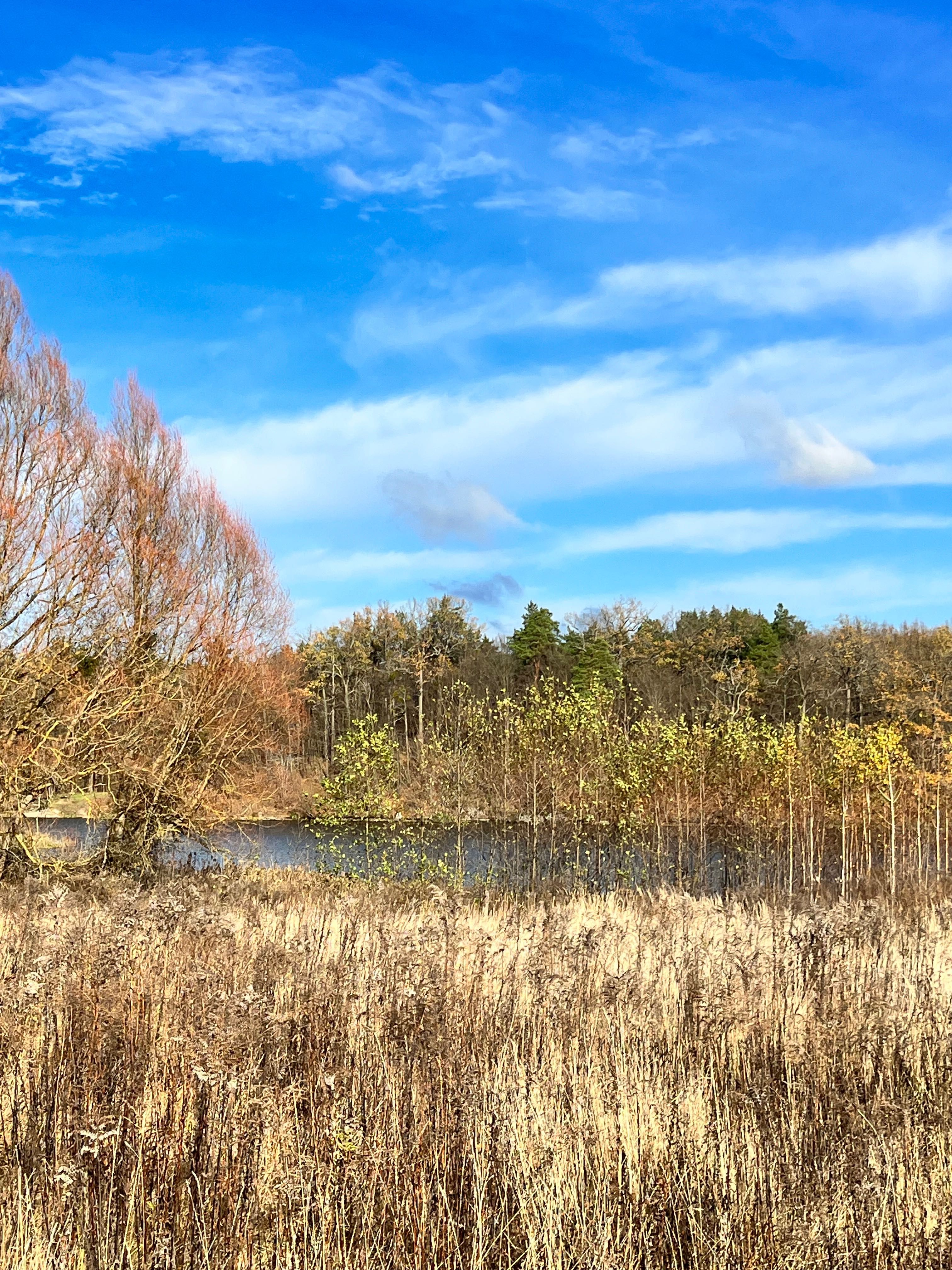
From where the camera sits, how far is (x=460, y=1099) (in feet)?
13.3

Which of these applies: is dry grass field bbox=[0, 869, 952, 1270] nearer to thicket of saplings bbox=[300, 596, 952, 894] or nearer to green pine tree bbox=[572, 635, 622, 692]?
thicket of saplings bbox=[300, 596, 952, 894]

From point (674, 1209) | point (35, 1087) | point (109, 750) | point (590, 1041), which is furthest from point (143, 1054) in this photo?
point (109, 750)

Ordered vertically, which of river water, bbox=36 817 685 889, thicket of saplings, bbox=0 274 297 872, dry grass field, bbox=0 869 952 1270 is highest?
thicket of saplings, bbox=0 274 297 872

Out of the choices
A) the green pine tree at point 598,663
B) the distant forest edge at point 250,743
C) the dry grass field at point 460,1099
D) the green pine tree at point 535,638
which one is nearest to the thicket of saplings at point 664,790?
the distant forest edge at point 250,743

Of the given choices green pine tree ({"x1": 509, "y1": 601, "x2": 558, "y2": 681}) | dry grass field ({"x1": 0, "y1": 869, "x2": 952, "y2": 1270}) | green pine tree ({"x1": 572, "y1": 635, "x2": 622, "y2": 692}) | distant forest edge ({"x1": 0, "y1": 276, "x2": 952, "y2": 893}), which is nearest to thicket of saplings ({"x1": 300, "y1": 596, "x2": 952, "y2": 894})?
distant forest edge ({"x1": 0, "y1": 276, "x2": 952, "y2": 893})

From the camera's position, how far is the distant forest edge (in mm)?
12375

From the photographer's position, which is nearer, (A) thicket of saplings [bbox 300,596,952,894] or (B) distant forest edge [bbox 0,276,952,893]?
(B) distant forest edge [bbox 0,276,952,893]

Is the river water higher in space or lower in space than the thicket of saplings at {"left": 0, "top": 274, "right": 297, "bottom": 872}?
lower

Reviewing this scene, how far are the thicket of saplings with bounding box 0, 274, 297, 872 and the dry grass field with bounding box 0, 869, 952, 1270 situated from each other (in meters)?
5.38

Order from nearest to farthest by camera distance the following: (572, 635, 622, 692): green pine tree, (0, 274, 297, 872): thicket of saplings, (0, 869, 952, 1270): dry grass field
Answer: (0, 869, 952, 1270): dry grass field
(0, 274, 297, 872): thicket of saplings
(572, 635, 622, 692): green pine tree

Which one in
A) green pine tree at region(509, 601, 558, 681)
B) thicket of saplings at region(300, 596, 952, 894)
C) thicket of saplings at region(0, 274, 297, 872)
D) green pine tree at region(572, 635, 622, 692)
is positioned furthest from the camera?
green pine tree at region(509, 601, 558, 681)

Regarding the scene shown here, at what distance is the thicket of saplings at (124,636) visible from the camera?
1214 cm

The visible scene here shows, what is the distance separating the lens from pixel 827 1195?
3314 millimetres

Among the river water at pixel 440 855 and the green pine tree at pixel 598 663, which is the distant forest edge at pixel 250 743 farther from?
the green pine tree at pixel 598 663
